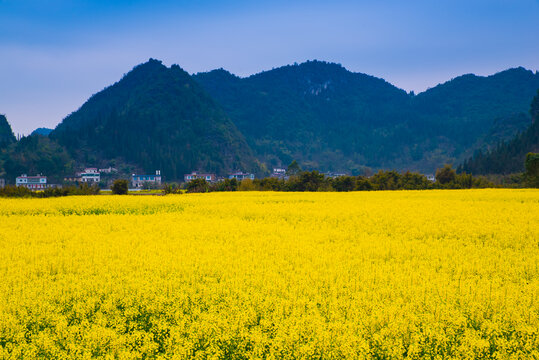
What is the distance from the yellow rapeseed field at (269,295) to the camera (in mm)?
5918

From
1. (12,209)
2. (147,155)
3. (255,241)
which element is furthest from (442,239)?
(147,155)

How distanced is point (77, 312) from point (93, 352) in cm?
162

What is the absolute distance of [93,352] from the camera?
5.90 meters

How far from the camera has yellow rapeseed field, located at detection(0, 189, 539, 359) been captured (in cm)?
592

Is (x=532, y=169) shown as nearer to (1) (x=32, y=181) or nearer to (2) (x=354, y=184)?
(2) (x=354, y=184)

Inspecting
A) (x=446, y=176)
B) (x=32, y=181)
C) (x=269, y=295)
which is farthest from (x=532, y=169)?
(x=32, y=181)

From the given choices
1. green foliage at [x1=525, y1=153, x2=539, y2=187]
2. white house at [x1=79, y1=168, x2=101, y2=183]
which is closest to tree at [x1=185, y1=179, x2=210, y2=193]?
green foliage at [x1=525, y1=153, x2=539, y2=187]

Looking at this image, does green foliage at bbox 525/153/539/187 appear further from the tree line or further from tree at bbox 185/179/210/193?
tree at bbox 185/179/210/193

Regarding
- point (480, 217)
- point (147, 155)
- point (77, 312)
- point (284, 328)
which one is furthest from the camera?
point (147, 155)

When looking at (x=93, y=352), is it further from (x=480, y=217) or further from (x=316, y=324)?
(x=480, y=217)

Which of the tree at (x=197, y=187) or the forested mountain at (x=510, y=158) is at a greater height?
the forested mountain at (x=510, y=158)

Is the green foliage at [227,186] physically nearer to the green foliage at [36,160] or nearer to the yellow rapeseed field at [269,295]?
the yellow rapeseed field at [269,295]

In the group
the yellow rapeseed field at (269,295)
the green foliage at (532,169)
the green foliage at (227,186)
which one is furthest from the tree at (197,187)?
the green foliage at (532,169)

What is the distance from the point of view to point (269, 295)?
775 cm
